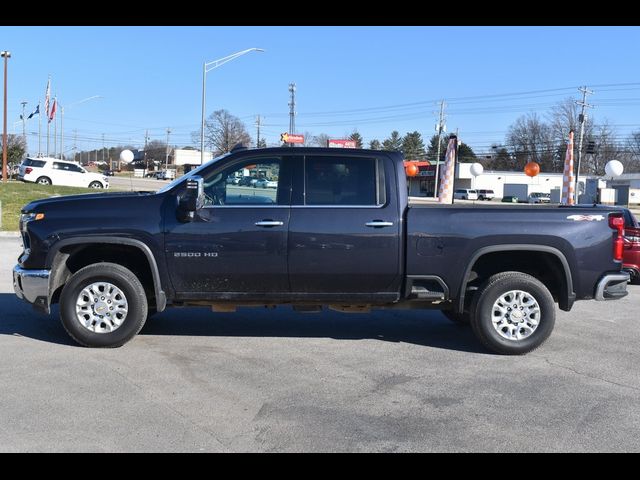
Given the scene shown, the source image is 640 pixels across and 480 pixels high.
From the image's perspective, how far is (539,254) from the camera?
622 centimetres

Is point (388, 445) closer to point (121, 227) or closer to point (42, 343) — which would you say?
point (121, 227)

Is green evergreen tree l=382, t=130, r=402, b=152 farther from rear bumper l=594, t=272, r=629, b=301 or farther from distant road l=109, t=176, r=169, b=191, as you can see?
rear bumper l=594, t=272, r=629, b=301

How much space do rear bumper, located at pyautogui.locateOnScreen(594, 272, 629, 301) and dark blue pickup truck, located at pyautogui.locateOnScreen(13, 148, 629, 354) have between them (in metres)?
0.02

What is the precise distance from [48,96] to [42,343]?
4877cm

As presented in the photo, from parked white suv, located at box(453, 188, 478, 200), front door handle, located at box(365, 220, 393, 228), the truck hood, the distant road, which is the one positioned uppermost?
parked white suv, located at box(453, 188, 478, 200)

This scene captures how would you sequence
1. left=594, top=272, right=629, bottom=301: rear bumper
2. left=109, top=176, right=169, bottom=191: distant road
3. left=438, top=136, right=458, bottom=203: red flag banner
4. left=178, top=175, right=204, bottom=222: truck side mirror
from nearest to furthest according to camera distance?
left=178, top=175, right=204, bottom=222: truck side mirror → left=594, top=272, right=629, bottom=301: rear bumper → left=438, top=136, right=458, bottom=203: red flag banner → left=109, top=176, right=169, bottom=191: distant road

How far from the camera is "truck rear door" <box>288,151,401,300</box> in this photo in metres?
5.93

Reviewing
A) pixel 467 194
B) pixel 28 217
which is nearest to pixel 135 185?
pixel 467 194

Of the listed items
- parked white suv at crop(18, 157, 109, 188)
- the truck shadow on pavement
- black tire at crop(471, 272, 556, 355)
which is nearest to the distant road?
parked white suv at crop(18, 157, 109, 188)

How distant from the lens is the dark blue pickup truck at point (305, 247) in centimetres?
591

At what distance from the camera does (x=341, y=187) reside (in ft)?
20.1

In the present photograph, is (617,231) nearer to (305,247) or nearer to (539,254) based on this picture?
(539,254)

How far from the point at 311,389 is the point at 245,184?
7.36 ft
